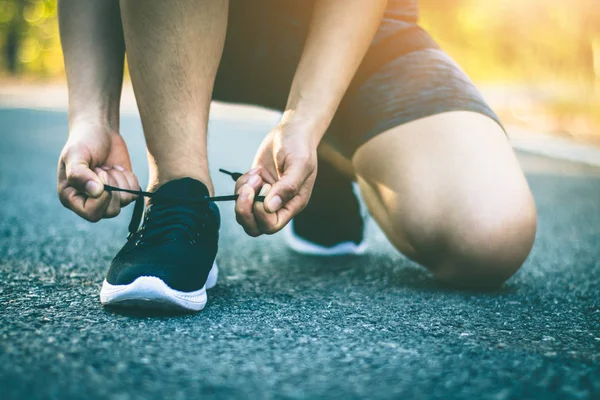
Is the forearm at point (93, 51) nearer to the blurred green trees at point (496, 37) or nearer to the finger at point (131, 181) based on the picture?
the finger at point (131, 181)

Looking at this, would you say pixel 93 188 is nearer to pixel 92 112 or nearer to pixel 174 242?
pixel 174 242

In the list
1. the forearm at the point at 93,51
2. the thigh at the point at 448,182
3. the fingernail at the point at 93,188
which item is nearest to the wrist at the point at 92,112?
the forearm at the point at 93,51

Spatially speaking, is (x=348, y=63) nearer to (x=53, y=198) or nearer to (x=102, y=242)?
(x=102, y=242)

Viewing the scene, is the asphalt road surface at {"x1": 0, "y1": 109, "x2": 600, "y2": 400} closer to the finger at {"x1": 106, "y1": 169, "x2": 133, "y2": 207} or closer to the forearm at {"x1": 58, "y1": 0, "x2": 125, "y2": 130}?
the finger at {"x1": 106, "y1": 169, "x2": 133, "y2": 207}

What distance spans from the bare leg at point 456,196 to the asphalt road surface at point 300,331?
8 centimetres

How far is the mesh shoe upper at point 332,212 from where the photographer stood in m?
1.90

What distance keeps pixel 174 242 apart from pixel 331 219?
76 centimetres

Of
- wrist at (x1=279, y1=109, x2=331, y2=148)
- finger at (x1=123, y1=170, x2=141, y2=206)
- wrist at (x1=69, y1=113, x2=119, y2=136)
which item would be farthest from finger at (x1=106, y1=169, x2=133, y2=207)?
wrist at (x1=279, y1=109, x2=331, y2=148)

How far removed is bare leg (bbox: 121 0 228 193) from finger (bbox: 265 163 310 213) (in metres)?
0.24

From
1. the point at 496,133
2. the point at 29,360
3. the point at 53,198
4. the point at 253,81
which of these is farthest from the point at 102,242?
the point at 496,133

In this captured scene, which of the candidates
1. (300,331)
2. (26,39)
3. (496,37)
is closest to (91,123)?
(300,331)

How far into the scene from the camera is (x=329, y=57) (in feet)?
4.50

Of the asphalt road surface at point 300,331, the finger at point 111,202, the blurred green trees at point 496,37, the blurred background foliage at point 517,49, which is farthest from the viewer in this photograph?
the blurred green trees at point 496,37

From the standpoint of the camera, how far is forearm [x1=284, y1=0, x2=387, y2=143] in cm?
134
